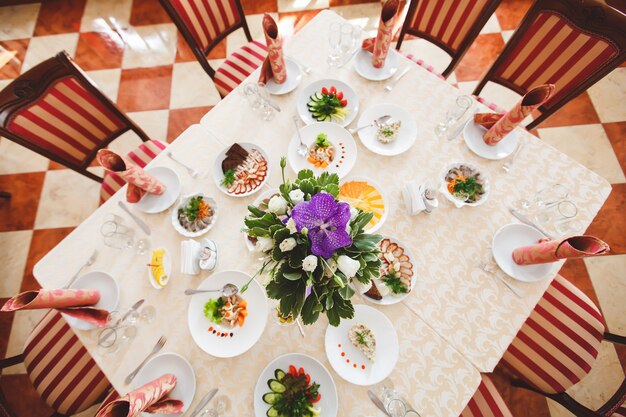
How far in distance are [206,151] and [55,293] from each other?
922 millimetres

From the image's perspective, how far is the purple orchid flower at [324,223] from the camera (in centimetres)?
104

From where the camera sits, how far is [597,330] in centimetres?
182

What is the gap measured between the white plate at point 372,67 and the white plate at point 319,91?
0.14 meters

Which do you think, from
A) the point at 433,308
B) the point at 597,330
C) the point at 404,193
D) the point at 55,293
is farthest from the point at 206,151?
the point at 597,330

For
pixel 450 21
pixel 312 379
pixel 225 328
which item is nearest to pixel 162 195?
pixel 225 328

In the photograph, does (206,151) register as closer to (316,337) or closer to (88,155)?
(88,155)

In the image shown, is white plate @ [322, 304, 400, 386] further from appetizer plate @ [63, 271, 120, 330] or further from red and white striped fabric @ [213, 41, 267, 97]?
red and white striped fabric @ [213, 41, 267, 97]

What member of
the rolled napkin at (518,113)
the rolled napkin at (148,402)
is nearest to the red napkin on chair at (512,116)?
the rolled napkin at (518,113)

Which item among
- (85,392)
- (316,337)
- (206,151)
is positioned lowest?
(85,392)

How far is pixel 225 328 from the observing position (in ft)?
4.99

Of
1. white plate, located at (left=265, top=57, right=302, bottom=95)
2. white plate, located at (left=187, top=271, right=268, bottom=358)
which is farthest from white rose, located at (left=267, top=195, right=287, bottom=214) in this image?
white plate, located at (left=265, top=57, right=302, bottom=95)

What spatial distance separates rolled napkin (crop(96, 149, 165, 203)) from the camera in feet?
4.96

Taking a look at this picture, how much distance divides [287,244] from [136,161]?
1652 millimetres

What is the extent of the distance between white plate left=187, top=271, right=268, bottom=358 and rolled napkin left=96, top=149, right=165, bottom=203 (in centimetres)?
55
